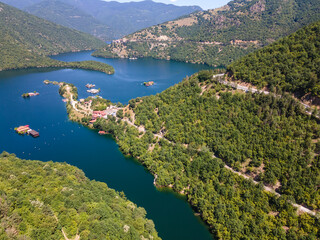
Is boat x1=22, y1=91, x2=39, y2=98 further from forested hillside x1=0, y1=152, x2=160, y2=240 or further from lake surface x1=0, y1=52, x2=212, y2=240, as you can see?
forested hillside x1=0, y1=152, x2=160, y2=240

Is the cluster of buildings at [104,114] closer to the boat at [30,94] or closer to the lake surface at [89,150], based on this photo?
the lake surface at [89,150]

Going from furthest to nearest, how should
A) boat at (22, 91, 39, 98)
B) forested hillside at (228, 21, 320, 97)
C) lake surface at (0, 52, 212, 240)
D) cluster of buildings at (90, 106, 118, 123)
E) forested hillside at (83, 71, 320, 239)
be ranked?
1. boat at (22, 91, 39, 98)
2. cluster of buildings at (90, 106, 118, 123)
3. forested hillside at (228, 21, 320, 97)
4. lake surface at (0, 52, 212, 240)
5. forested hillside at (83, 71, 320, 239)

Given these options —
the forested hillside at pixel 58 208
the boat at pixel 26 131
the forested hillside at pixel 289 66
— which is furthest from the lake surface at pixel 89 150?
the forested hillside at pixel 289 66

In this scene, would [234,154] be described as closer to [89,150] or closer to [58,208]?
[58,208]

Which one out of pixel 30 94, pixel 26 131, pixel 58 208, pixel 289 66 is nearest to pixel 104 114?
pixel 26 131

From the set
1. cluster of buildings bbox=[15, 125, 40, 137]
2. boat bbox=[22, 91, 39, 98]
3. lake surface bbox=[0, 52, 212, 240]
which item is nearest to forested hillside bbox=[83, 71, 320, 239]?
lake surface bbox=[0, 52, 212, 240]

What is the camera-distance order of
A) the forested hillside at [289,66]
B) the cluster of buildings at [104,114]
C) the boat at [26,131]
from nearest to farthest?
the forested hillside at [289,66], the boat at [26,131], the cluster of buildings at [104,114]

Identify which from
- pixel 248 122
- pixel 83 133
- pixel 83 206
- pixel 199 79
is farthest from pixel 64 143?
pixel 248 122

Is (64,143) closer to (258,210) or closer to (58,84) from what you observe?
(258,210)
